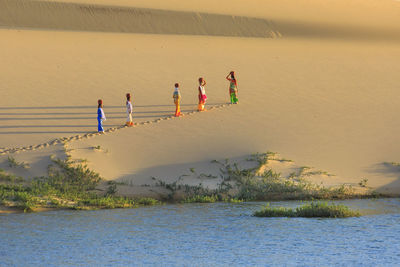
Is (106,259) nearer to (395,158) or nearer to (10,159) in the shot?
(10,159)

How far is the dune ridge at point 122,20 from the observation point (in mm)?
37344

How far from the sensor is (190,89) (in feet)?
82.6

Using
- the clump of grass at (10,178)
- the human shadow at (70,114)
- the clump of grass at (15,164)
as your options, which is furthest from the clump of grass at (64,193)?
the human shadow at (70,114)

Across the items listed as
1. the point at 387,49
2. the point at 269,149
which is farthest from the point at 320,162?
the point at 387,49

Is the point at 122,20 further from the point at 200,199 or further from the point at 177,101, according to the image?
the point at 200,199

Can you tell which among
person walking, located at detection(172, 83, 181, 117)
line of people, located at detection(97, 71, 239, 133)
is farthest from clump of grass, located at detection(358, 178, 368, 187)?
person walking, located at detection(172, 83, 181, 117)

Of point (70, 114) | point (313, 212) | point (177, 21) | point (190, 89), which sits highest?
point (177, 21)

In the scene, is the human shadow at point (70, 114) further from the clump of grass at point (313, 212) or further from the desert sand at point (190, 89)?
the clump of grass at point (313, 212)

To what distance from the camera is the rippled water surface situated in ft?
36.4

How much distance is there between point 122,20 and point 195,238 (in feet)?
91.6

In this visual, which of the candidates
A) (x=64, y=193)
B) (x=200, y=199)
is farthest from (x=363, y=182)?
(x=64, y=193)

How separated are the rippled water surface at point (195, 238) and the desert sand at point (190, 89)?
2514 millimetres

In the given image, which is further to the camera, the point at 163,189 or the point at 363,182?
the point at 363,182

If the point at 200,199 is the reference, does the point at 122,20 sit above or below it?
above
